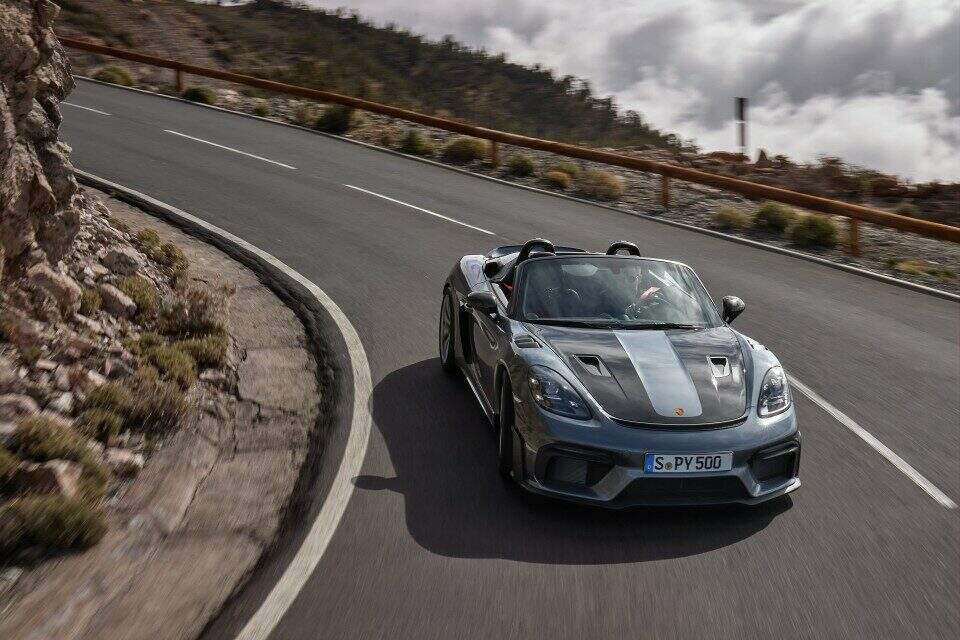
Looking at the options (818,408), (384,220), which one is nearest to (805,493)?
(818,408)

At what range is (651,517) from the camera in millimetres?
5664

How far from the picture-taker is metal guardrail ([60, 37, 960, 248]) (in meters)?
14.4

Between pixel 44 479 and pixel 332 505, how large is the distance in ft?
5.28

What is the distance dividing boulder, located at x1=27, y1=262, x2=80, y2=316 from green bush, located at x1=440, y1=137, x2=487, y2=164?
536 inches

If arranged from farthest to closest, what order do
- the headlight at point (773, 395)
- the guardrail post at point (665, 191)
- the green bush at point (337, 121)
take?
the green bush at point (337, 121), the guardrail post at point (665, 191), the headlight at point (773, 395)

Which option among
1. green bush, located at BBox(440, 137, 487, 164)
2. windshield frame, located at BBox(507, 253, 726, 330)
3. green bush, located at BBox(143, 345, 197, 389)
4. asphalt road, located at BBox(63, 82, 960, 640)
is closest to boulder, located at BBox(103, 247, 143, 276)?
green bush, located at BBox(143, 345, 197, 389)

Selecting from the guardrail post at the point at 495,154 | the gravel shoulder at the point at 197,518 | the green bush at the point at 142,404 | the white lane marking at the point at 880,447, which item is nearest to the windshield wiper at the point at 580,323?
the gravel shoulder at the point at 197,518

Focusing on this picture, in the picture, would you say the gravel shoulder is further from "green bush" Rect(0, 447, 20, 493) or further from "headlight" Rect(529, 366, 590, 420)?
"headlight" Rect(529, 366, 590, 420)

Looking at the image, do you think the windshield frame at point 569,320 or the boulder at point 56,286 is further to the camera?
the boulder at point 56,286

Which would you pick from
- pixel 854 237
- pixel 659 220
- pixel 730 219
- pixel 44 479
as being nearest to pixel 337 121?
pixel 659 220

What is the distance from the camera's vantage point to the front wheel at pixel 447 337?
8.23 metres

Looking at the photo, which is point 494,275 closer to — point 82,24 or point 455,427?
point 455,427

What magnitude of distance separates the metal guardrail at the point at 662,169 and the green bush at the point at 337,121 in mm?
199

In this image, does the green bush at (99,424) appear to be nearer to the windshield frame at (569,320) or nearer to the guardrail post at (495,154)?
the windshield frame at (569,320)
